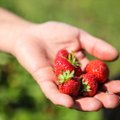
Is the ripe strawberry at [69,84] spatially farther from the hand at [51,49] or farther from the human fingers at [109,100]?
the human fingers at [109,100]

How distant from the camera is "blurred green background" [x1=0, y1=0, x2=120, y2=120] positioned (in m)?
3.50

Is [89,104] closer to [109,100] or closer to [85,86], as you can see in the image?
[109,100]

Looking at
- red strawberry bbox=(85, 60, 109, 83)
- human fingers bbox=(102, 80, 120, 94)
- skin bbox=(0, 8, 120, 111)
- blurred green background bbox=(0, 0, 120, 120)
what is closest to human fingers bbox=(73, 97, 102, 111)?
skin bbox=(0, 8, 120, 111)

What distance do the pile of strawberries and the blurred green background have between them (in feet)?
2.21

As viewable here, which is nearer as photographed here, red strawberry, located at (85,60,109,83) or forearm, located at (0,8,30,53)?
red strawberry, located at (85,60,109,83)

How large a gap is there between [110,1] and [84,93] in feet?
8.99

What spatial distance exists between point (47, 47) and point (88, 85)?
0.52m

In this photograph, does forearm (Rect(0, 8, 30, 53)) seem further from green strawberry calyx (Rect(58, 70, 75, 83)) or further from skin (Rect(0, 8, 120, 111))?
green strawberry calyx (Rect(58, 70, 75, 83))

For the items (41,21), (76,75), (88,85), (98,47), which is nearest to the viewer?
(88,85)

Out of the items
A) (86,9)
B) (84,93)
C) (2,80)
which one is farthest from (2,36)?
(86,9)

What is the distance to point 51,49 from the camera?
3.13 metres

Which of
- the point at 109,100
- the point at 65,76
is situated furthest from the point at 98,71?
the point at 109,100

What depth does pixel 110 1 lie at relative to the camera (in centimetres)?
526

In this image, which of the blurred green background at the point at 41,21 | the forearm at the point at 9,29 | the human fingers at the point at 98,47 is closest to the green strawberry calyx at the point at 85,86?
the human fingers at the point at 98,47
